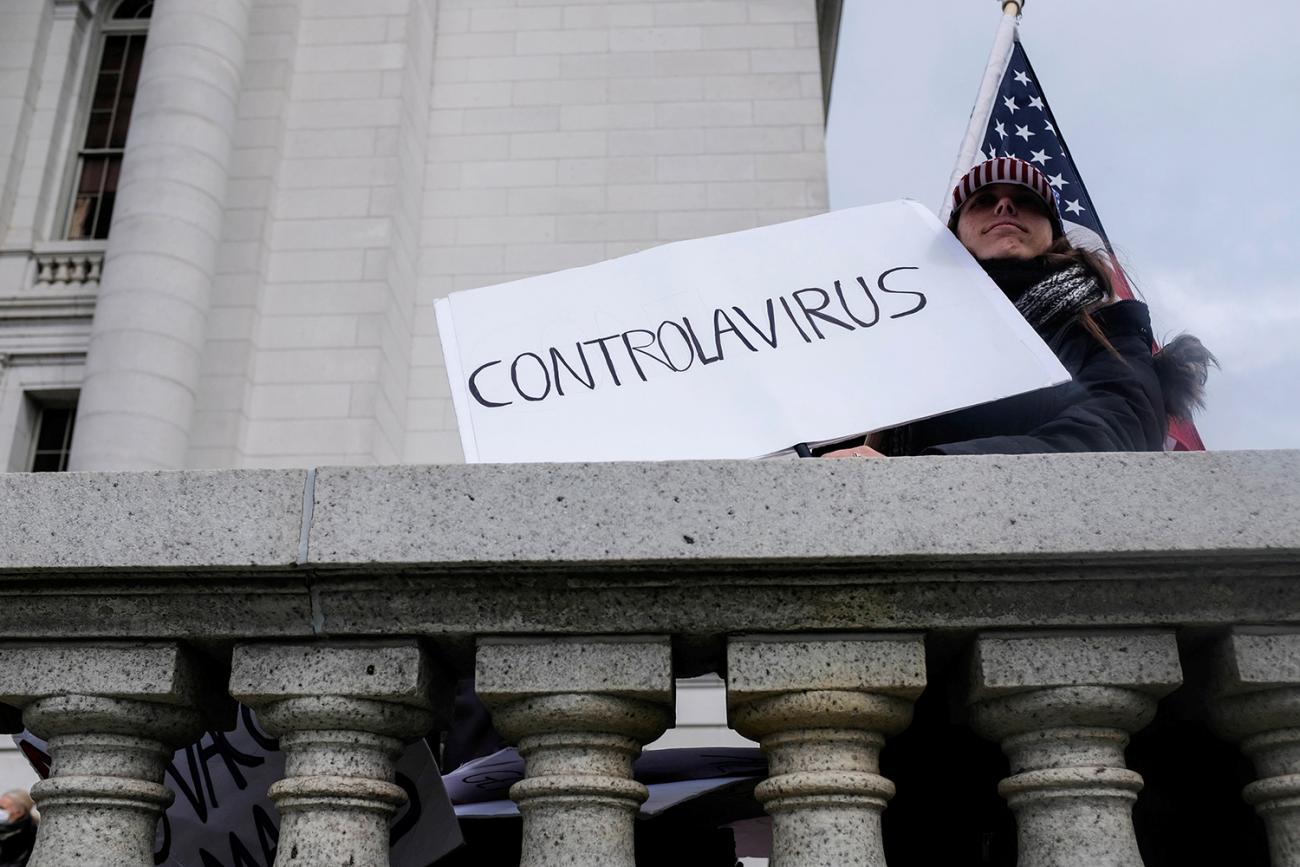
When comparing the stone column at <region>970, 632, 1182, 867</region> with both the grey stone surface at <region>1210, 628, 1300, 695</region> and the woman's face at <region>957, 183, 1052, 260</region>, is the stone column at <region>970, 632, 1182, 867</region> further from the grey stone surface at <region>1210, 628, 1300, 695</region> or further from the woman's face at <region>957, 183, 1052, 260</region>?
the woman's face at <region>957, 183, 1052, 260</region>

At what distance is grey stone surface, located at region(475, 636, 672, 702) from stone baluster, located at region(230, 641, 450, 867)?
0.14 m

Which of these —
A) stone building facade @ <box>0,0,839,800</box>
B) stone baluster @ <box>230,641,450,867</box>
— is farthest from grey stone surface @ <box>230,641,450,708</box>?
stone building facade @ <box>0,0,839,800</box>

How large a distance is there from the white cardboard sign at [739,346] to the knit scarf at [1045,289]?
0.20 m

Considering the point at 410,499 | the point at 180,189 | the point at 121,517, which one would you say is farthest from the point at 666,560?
the point at 180,189

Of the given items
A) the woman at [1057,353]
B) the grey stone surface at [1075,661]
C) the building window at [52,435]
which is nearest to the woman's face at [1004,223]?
the woman at [1057,353]

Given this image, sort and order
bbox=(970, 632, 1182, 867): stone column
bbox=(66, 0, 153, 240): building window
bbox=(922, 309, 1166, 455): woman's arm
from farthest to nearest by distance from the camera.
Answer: bbox=(66, 0, 153, 240): building window < bbox=(922, 309, 1166, 455): woman's arm < bbox=(970, 632, 1182, 867): stone column

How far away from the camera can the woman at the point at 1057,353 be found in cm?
274

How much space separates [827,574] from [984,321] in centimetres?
93

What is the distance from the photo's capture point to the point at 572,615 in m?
2.24

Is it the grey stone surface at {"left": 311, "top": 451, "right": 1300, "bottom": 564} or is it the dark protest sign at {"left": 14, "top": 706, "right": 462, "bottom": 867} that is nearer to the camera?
the grey stone surface at {"left": 311, "top": 451, "right": 1300, "bottom": 564}

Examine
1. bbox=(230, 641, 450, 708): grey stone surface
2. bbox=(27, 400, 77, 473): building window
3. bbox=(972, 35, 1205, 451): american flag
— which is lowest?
bbox=(230, 641, 450, 708): grey stone surface

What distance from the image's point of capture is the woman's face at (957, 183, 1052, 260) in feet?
10.6

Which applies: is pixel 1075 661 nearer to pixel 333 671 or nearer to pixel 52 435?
pixel 333 671

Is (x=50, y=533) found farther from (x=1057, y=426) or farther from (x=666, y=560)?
(x=1057, y=426)
